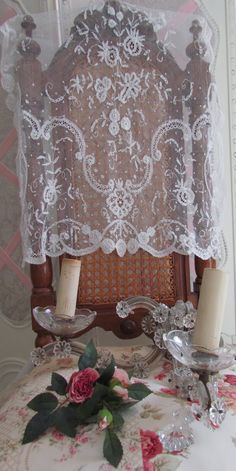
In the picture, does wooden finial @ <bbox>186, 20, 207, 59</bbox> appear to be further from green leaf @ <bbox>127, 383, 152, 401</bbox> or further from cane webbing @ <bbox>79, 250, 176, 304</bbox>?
green leaf @ <bbox>127, 383, 152, 401</bbox>

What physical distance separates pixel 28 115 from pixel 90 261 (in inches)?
15.5

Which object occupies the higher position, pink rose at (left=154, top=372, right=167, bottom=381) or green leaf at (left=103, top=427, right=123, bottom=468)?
green leaf at (left=103, top=427, right=123, bottom=468)

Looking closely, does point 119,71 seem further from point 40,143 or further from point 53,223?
point 53,223

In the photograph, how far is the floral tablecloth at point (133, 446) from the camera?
0.52m

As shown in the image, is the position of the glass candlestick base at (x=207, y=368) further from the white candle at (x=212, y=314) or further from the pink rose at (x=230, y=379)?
the pink rose at (x=230, y=379)

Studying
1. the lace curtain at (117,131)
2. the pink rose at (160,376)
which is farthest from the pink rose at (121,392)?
the lace curtain at (117,131)

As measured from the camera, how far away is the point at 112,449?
21.0 inches

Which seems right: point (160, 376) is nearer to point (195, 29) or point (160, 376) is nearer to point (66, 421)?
point (66, 421)

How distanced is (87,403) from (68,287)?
21 cm

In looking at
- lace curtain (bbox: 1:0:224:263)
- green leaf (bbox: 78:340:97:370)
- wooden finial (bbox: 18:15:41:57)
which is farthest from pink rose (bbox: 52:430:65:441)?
wooden finial (bbox: 18:15:41:57)

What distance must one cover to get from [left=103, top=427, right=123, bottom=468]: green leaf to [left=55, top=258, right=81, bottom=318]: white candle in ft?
0.78

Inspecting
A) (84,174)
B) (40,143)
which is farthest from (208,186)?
(40,143)

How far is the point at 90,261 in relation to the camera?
3.44ft

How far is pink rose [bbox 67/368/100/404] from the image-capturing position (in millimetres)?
584
